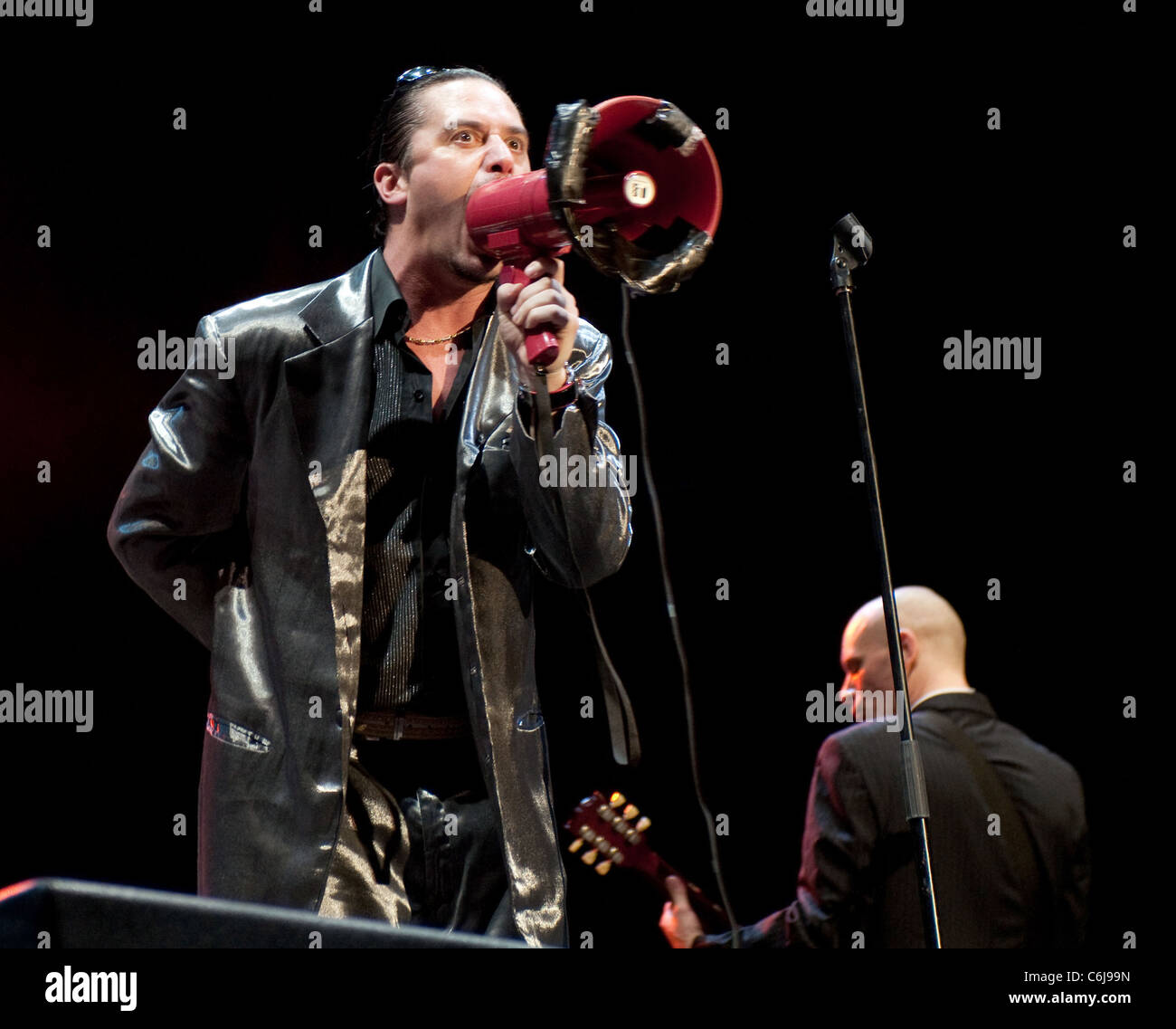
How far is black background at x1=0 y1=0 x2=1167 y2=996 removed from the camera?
130 inches

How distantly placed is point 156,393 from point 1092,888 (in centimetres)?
324

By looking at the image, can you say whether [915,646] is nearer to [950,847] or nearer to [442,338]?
[950,847]

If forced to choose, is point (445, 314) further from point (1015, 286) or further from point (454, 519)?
point (1015, 286)

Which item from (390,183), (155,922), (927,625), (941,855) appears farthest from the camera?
(927,625)

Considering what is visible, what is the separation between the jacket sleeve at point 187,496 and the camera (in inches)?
76.0

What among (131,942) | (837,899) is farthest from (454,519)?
(837,899)

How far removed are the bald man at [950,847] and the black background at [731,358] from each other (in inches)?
39.1

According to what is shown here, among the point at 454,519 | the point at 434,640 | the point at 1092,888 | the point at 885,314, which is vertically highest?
the point at 885,314

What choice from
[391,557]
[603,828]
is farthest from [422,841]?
[603,828]

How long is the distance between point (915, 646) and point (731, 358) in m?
1.15

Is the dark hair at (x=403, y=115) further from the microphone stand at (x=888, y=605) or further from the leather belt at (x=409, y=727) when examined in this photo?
the leather belt at (x=409, y=727)

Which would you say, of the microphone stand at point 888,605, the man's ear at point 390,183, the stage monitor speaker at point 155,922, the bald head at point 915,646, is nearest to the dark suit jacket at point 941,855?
the bald head at point 915,646

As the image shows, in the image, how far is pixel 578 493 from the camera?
1812 millimetres
